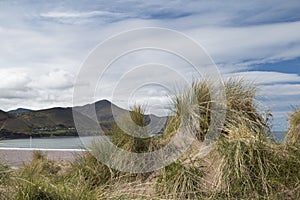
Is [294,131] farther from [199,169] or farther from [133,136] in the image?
[133,136]

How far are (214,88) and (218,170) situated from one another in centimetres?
184

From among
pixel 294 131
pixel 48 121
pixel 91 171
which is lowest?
pixel 91 171

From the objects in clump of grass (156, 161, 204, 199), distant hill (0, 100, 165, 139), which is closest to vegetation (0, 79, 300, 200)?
clump of grass (156, 161, 204, 199)

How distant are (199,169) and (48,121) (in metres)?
4.66

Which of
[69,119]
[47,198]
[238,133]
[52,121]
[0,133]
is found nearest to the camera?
[47,198]

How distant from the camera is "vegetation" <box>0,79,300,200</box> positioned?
5477mm

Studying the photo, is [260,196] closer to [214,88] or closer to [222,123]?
[222,123]

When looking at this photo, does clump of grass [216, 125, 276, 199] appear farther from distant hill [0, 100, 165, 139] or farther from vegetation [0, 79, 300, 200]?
distant hill [0, 100, 165, 139]

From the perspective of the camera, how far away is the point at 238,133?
682 cm

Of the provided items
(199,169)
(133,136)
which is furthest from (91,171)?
(199,169)

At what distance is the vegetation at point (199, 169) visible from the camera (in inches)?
216

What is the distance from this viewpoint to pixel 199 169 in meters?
6.55

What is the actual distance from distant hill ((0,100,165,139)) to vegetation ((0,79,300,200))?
0.55m

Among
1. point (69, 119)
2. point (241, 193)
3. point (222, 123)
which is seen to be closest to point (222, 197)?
point (241, 193)
